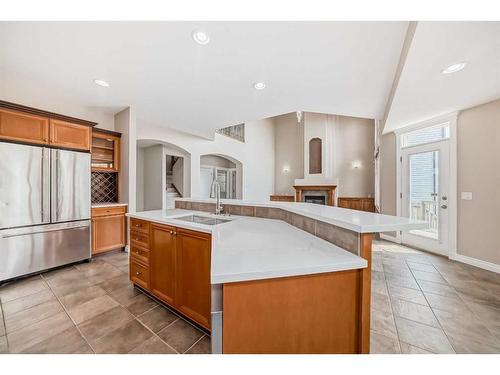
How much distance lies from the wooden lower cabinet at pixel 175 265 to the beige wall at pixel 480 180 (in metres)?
3.87

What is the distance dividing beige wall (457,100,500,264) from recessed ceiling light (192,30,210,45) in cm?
384

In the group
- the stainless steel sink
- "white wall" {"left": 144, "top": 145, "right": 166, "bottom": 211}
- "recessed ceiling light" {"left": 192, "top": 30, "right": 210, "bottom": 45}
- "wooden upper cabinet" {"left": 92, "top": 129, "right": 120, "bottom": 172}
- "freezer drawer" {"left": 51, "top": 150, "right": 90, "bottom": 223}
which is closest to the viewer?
"recessed ceiling light" {"left": 192, "top": 30, "right": 210, "bottom": 45}

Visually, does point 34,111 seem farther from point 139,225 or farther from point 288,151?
point 288,151

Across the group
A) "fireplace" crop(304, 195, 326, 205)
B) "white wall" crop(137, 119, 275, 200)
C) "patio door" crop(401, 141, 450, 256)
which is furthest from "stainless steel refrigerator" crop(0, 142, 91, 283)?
"fireplace" crop(304, 195, 326, 205)

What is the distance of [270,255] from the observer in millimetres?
1012

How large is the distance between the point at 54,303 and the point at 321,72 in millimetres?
3740

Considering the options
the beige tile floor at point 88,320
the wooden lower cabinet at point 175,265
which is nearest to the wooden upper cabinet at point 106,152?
the beige tile floor at point 88,320

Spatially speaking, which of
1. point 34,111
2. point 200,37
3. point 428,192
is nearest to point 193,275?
point 200,37

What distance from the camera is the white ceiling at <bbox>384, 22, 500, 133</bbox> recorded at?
148 cm

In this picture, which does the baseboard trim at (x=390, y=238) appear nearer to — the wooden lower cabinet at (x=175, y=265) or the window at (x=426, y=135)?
the window at (x=426, y=135)

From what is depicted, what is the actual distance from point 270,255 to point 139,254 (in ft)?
5.36

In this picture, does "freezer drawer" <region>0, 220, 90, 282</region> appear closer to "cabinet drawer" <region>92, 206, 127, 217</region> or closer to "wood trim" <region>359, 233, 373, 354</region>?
"cabinet drawer" <region>92, 206, 127, 217</region>
